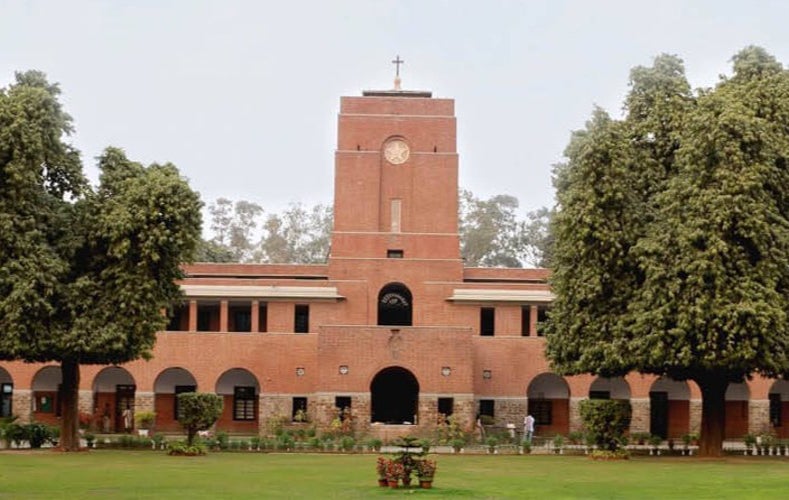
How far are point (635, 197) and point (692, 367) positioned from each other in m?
4.92

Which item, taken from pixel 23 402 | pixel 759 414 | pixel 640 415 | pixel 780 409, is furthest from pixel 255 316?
pixel 780 409

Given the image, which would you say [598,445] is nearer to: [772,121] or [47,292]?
[772,121]

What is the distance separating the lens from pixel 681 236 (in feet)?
107

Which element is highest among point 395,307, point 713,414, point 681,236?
point 681,236

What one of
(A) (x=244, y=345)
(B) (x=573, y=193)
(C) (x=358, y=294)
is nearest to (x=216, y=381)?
(A) (x=244, y=345)

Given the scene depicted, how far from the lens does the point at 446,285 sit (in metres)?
49.6

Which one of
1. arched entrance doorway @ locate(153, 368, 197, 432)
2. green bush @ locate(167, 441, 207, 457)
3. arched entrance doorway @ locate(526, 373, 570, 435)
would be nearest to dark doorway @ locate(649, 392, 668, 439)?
arched entrance doorway @ locate(526, 373, 570, 435)

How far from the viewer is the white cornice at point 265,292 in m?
48.4

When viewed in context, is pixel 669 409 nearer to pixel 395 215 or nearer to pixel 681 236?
pixel 395 215

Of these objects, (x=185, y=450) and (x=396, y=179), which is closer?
(x=185, y=450)

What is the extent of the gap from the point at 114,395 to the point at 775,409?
25951 mm

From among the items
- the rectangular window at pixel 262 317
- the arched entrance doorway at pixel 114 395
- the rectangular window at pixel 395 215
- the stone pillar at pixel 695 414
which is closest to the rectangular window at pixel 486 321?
the rectangular window at pixel 395 215

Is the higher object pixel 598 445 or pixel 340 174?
pixel 340 174

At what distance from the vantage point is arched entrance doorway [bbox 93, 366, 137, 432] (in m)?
48.8
